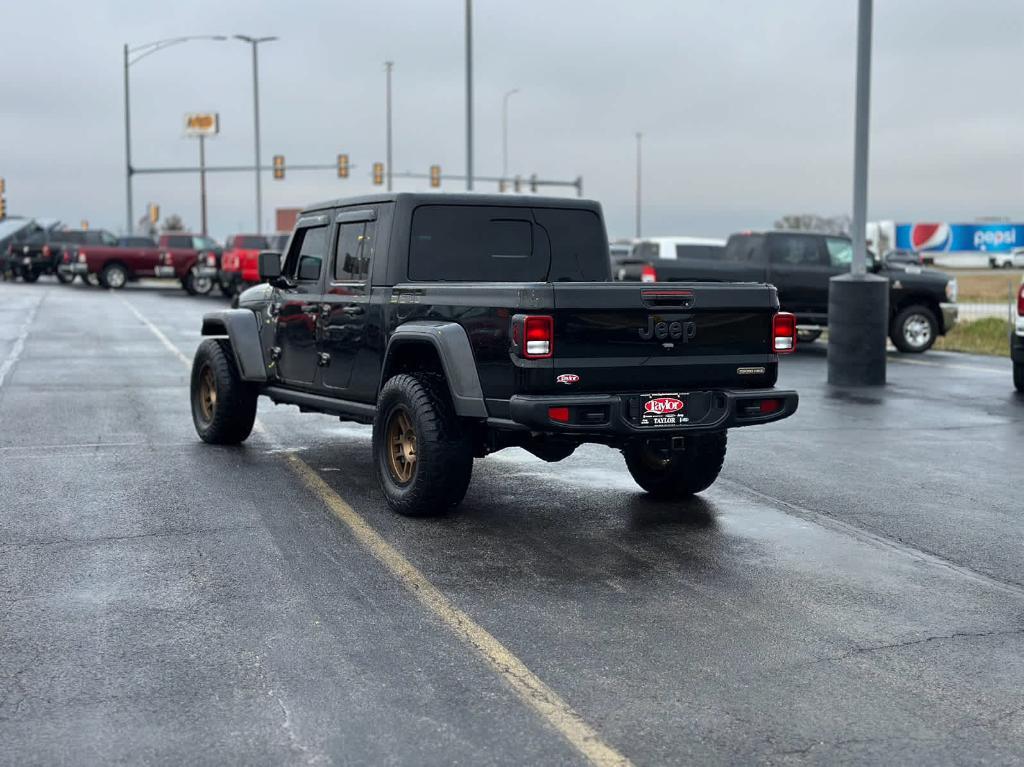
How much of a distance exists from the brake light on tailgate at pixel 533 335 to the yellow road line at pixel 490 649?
125 cm

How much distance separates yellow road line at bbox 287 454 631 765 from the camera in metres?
4.45

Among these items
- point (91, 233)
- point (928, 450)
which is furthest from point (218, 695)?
point (91, 233)

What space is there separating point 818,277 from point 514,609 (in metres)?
18.1

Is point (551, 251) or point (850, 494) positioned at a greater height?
point (551, 251)

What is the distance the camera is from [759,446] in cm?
1137

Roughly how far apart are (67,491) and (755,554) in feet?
14.8

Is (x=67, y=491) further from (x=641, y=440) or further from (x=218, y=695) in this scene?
(x=218, y=695)

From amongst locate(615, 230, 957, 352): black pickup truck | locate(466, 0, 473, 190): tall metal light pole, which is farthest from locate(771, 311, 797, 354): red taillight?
locate(466, 0, 473, 190): tall metal light pole

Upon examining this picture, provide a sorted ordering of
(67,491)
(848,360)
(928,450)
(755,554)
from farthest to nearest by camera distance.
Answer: (848,360) → (928,450) → (67,491) → (755,554)

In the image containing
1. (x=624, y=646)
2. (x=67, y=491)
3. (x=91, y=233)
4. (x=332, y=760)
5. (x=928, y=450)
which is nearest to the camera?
(x=332, y=760)

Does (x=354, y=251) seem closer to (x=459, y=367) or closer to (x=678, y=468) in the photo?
(x=459, y=367)

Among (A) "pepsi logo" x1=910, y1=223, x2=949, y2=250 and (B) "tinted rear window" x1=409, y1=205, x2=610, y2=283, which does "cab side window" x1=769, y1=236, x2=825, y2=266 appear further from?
(A) "pepsi logo" x1=910, y1=223, x2=949, y2=250

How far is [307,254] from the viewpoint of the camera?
1012cm

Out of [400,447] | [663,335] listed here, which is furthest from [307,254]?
[663,335]
